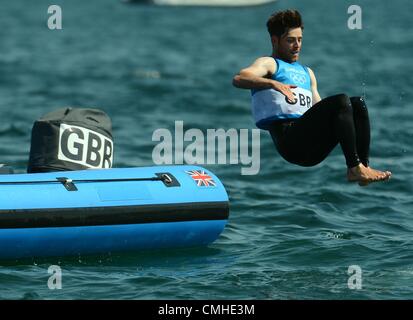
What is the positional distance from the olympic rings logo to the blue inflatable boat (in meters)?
1.37

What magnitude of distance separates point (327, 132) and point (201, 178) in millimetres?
1644

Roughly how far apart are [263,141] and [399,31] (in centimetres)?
2435

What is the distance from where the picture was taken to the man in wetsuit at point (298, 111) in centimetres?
849

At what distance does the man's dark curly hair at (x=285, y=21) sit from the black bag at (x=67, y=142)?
2.11 m

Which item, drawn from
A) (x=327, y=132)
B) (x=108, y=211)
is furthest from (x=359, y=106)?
(x=108, y=211)

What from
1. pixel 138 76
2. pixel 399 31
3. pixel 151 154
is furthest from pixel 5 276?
pixel 399 31

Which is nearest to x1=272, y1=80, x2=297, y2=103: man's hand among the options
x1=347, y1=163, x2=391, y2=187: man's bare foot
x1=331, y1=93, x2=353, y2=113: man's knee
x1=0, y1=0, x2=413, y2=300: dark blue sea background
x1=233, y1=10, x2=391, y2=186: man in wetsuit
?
x1=233, y1=10, x2=391, y2=186: man in wetsuit

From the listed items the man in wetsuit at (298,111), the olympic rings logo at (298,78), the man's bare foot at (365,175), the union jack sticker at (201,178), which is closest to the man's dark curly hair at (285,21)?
the man in wetsuit at (298,111)

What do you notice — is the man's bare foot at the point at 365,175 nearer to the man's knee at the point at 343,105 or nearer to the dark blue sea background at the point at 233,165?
the man's knee at the point at 343,105

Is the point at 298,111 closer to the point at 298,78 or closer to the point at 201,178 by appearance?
the point at 298,78

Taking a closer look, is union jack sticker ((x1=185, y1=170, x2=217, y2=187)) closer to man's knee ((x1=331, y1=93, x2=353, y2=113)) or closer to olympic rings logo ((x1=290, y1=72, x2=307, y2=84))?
olympic rings logo ((x1=290, y1=72, x2=307, y2=84))

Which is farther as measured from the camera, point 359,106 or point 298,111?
point 298,111

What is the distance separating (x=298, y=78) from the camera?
356 inches

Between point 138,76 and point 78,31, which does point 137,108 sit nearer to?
point 138,76
